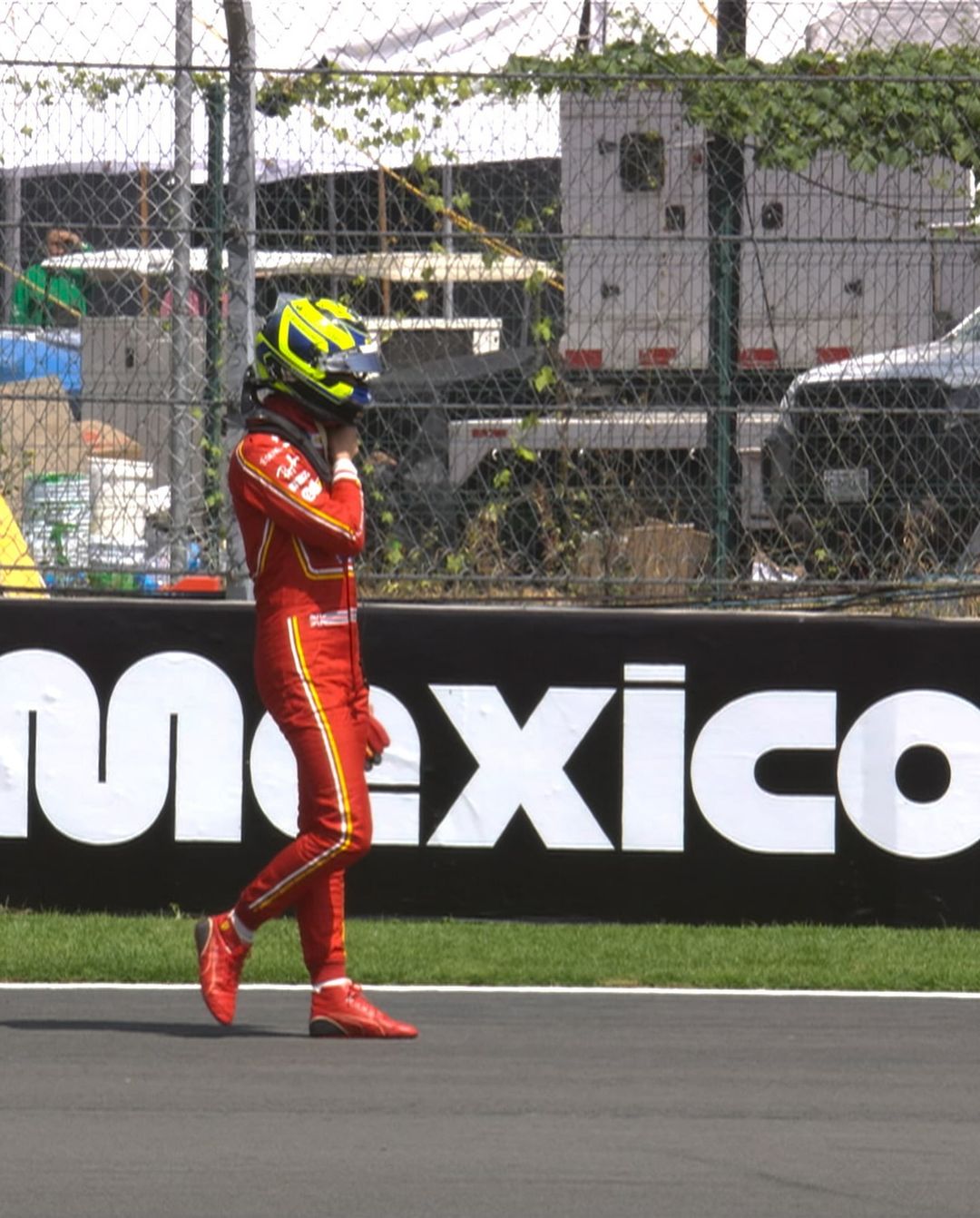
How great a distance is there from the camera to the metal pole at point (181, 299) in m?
9.38

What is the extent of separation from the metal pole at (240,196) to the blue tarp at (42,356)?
593 millimetres

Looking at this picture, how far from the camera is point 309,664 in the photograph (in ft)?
23.0

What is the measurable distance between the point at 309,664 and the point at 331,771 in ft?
1.03

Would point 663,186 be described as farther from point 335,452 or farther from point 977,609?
point 335,452

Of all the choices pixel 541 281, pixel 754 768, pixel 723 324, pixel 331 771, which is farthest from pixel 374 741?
pixel 723 324

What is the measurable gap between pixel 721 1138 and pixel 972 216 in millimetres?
4559

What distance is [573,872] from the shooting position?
30.6 ft

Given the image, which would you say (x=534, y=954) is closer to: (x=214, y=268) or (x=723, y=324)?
(x=723, y=324)

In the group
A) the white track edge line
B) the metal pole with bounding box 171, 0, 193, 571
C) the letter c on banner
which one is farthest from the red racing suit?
the letter c on banner

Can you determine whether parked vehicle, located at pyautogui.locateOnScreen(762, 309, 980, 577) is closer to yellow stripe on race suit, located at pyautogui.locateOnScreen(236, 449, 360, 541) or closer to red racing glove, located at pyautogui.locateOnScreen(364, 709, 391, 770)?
red racing glove, located at pyautogui.locateOnScreen(364, 709, 391, 770)

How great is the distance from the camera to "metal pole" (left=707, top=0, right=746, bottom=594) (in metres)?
9.34

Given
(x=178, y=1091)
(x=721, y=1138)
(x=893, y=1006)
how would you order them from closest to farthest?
1. (x=721, y=1138)
2. (x=178, y=1091)
3. (x=893, y=1006)

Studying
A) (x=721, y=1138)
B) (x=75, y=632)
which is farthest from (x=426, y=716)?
(x=721, y=1138)

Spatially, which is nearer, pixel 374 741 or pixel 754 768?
pixel 374 741
